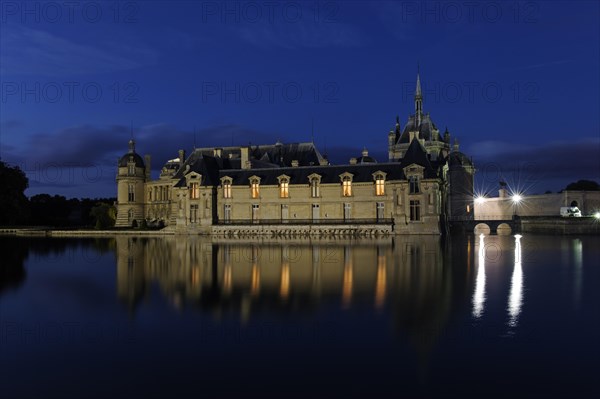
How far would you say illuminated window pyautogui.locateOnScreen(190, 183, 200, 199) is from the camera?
52.1m

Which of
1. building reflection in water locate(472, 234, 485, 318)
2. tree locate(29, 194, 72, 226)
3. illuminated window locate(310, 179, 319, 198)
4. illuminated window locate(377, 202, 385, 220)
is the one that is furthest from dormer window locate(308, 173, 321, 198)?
tree locate(29, 194, 72, 226)

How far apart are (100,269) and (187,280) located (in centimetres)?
631

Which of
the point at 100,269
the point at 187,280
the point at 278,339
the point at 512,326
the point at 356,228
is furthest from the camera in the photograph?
the point at 356,228

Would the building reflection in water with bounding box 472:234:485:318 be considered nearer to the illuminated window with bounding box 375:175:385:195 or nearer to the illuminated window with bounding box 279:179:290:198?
the illuminated window with bounding box 375:175:385:195

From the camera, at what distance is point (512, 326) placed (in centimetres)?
A: 1127

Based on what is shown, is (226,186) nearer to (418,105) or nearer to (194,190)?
(194,190)

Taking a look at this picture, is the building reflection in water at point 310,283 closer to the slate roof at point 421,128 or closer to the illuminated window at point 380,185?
the illuminated window at point 380,185

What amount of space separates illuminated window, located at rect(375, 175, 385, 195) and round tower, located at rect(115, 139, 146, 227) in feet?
102

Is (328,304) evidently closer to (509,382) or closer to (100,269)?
(509,382)

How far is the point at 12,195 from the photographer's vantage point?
64.2m

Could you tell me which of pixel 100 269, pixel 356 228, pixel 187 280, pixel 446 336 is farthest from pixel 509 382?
pixel 356 228

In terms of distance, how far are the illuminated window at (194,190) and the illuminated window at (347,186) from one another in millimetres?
13878

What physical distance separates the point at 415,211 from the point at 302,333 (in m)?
36.3

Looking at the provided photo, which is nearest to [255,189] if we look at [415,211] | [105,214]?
[415,211]
